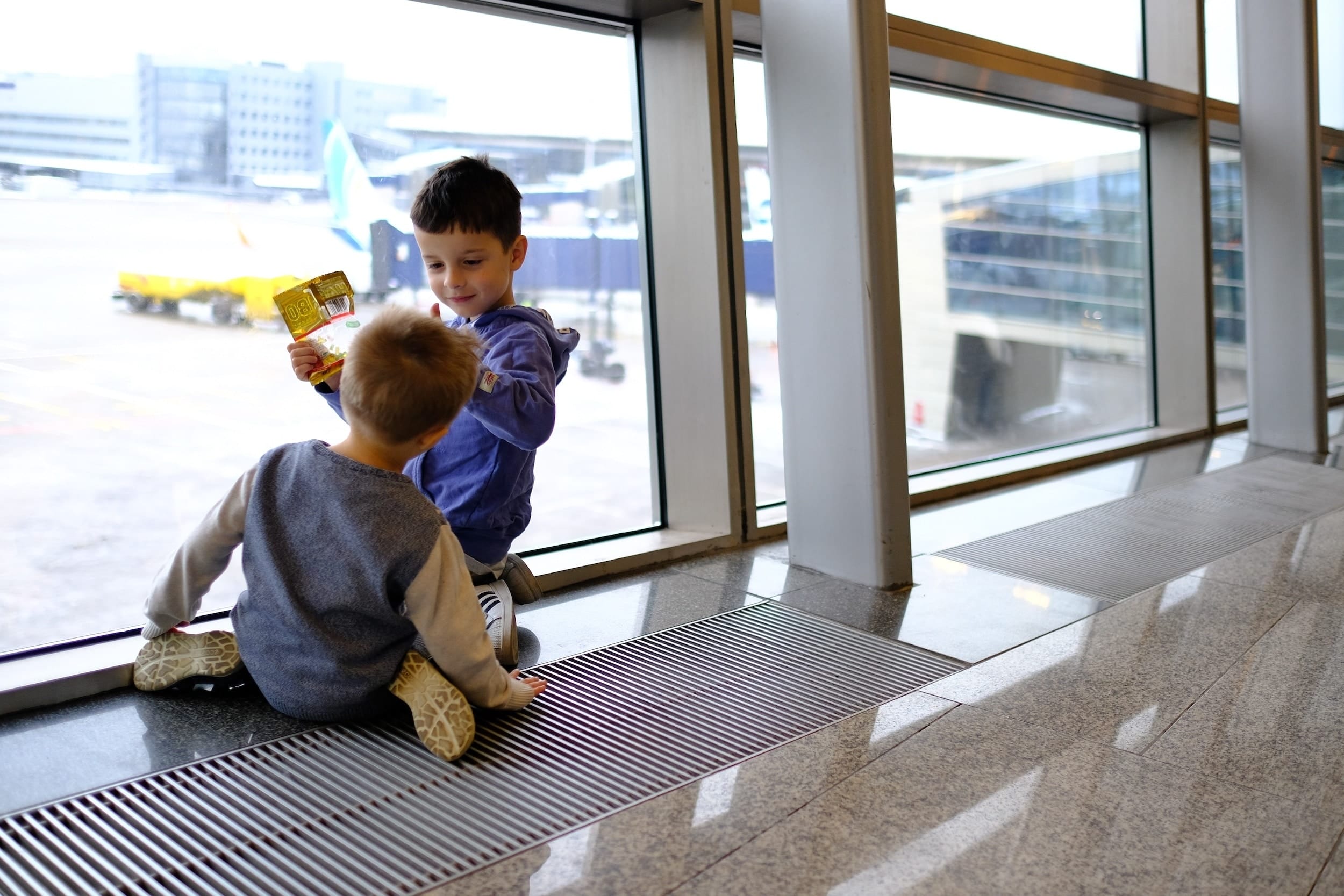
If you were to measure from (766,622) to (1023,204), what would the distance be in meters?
3.59

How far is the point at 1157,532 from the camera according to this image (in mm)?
3793

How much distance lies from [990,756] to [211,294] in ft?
7.12

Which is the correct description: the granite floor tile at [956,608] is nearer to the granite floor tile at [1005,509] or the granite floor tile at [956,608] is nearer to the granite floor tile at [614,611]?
the granite floor tile at [614,611]

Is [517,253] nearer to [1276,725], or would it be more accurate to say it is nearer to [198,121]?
[198,121]

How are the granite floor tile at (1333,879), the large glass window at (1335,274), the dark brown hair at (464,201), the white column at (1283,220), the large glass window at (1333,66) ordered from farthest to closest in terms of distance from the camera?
the large glass window at (1335,274), the large glass window at (1333,66), the white column at (1283,220), the dark brown hair at (464,201), the granite floor tile at (1333,879)

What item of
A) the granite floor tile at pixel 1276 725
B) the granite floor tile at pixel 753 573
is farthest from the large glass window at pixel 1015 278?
the granite floor tile at pixel 1276 725

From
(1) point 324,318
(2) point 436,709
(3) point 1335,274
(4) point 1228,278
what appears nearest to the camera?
(2) point 436,709

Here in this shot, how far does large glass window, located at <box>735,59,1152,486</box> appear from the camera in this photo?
4.97m

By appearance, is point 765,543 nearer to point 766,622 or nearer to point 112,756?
point 766,622

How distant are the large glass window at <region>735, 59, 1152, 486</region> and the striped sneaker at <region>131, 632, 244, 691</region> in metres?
2.19

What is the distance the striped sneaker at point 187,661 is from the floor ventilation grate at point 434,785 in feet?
0.83

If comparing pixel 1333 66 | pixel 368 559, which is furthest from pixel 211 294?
pixel 1333 66

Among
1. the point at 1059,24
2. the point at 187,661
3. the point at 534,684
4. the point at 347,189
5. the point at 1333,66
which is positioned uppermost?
the point at 1333,66

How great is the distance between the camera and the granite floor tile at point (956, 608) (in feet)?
8.82
